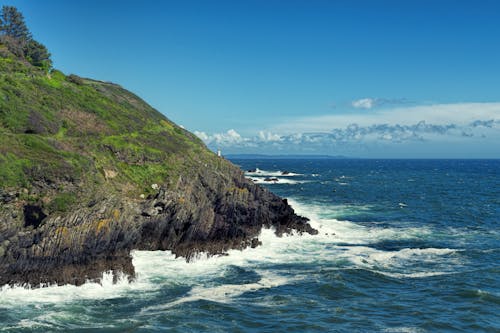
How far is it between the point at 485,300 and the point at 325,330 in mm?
13699

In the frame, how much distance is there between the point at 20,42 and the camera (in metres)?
82.4

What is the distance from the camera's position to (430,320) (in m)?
28.1

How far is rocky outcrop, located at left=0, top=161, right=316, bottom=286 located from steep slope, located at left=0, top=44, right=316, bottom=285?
3.9 inches

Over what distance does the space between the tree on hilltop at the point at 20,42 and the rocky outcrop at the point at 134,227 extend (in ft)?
147

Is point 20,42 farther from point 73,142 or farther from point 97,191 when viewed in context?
point 97,191

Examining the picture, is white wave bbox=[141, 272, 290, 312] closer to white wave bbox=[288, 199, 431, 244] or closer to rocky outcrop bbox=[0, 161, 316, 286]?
rocky outcrop bbox=[0, 161, 316, 286]

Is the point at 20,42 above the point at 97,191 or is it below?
above

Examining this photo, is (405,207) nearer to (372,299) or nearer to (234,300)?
(372,299)

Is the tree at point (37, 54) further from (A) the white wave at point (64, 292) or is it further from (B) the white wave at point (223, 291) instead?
(B) the white wave at point (223, 291)

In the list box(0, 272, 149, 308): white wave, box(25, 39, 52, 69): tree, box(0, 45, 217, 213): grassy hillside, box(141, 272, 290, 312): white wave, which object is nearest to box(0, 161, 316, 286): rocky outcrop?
box(0, 272, 149, 308): white wave

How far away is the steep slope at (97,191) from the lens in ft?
114

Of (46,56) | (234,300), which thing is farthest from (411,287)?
(46,56)

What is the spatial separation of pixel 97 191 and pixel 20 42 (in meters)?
56.2

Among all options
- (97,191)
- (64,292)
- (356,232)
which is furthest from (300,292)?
(356,232)
